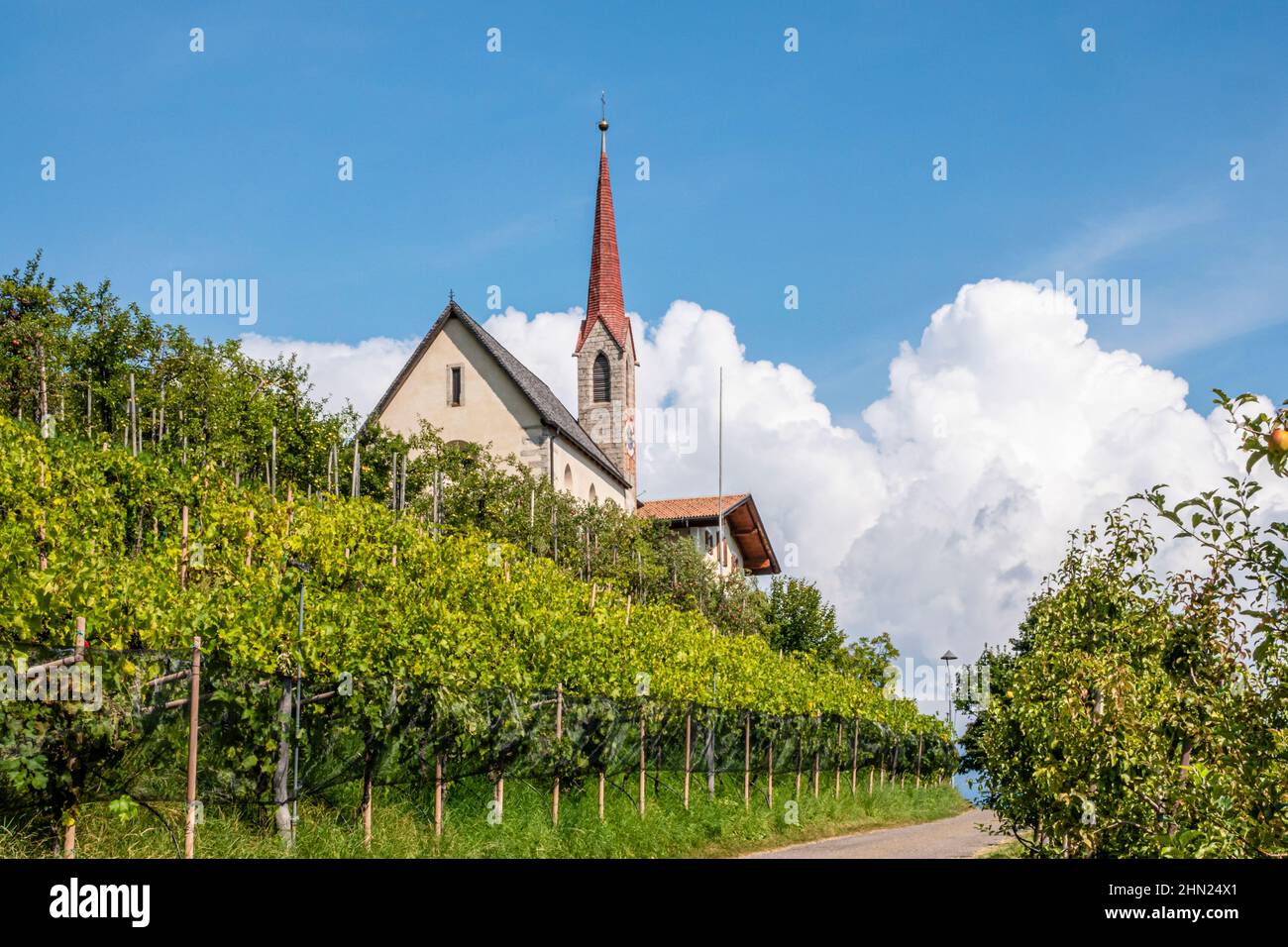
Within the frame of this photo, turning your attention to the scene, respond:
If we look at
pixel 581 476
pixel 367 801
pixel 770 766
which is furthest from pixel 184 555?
pixel 581 476

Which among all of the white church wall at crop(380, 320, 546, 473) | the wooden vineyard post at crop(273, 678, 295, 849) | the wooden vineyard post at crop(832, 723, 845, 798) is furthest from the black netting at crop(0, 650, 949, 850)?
the white church wall at crop(380, 320, 546, 473)

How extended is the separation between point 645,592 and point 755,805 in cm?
1771

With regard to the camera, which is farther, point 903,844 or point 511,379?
point 511,379

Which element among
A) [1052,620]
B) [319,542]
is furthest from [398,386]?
[1052,620]

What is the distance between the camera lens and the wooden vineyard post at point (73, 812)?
30.4 feet

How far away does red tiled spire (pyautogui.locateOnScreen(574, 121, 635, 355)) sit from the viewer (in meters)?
53.9

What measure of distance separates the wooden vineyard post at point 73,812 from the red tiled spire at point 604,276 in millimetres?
44599

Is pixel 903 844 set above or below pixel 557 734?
below

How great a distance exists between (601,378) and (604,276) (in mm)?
5275

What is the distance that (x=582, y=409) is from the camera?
176ft

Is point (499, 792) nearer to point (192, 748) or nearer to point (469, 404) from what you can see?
point (192, 748)

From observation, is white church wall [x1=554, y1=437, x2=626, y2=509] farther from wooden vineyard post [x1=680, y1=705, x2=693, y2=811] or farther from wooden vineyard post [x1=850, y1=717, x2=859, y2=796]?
wooden vineyard post [x1=680, y1=705, x2=693, y2=811]

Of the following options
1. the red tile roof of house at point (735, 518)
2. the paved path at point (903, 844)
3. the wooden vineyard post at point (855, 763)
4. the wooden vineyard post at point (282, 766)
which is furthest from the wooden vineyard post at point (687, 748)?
the red tile roof of house at point (735, 518)
